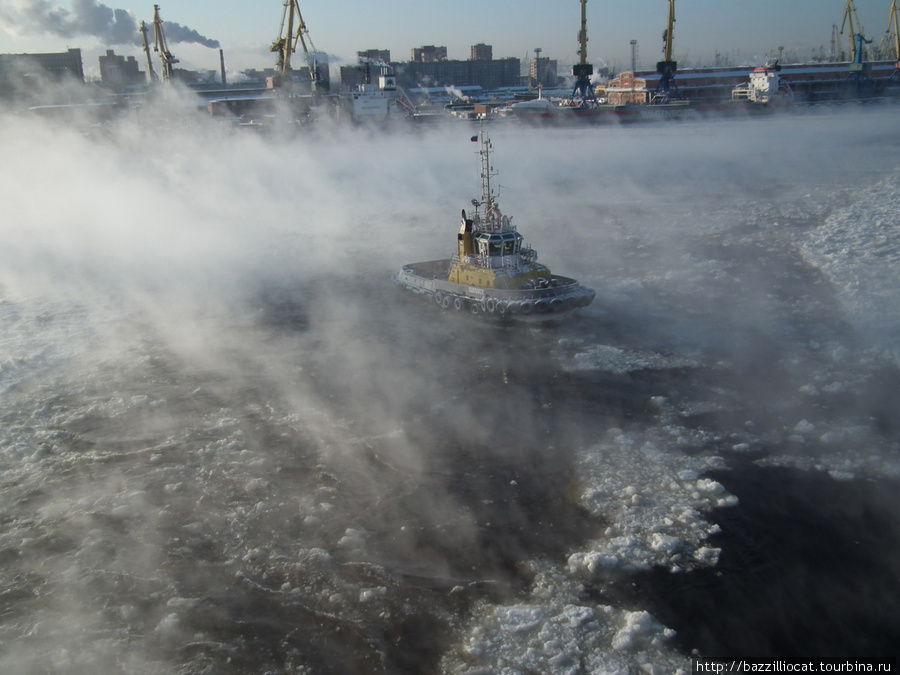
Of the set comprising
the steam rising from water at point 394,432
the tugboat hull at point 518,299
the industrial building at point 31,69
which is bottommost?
the steam rising from water at point 394,432

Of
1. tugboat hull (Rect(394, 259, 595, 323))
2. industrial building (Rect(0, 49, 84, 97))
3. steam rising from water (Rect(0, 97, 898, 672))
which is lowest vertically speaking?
steam rising from water (Rect(0, 97, 898, 672))

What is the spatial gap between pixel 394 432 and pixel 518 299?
600cm

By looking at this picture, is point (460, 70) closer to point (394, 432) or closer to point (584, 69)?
point (584, 69)

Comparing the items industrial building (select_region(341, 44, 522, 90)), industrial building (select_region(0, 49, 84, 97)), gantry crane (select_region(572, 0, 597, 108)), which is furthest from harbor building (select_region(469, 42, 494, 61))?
industrial building (select_region(0, 49, 84, 97))

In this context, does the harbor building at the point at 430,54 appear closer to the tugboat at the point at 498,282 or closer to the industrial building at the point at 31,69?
the industrial building at the point at 31,69

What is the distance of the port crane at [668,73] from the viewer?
244 feet

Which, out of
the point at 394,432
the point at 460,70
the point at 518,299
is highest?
the point at 460,70

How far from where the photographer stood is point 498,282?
55.9 feet

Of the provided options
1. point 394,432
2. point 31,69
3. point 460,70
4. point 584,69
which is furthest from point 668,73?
point 394,432

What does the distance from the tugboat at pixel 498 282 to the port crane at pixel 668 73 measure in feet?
211

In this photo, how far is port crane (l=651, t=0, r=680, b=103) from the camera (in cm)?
7425

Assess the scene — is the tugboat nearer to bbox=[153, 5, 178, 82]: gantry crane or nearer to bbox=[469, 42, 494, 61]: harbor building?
bbox=[153, 5, 178, 82]: gantry crane

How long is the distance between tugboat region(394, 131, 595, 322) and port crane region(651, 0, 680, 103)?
2533 inches

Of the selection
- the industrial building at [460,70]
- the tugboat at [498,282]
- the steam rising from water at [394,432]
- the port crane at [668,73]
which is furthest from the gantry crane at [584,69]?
the tugboat at [498,282]
